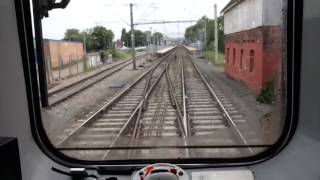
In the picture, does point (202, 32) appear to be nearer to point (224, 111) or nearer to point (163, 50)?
point (163, 50)

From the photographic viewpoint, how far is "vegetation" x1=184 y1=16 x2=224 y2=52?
6.89 ft

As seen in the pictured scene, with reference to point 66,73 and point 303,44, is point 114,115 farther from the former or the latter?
point 303,44

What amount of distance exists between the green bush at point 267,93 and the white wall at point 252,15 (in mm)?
333

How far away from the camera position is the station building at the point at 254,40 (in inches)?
71.6

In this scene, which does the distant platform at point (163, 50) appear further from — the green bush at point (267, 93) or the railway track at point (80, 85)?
the green bush at point (267, 93)

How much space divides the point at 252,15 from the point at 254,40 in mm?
145

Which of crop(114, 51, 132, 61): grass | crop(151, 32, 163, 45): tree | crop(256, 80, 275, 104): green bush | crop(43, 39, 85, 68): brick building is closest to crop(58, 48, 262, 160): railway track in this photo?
crop(151, 32, 163, 45): tree

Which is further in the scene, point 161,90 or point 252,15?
point 161,90

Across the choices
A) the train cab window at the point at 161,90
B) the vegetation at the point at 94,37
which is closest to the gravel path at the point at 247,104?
the train cab window at the point at 161,90

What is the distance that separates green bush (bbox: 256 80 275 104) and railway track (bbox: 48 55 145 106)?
0.90 metres

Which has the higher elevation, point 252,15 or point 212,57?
point 252,15

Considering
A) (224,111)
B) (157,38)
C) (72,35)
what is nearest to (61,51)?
(72,35)

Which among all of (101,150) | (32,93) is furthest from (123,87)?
(32,93)

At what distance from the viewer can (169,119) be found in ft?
8.79
